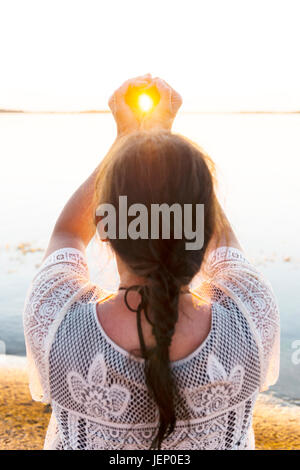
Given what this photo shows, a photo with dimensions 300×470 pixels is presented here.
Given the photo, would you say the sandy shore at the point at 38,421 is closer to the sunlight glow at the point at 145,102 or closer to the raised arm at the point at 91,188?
the raised arm at the point at 91,188

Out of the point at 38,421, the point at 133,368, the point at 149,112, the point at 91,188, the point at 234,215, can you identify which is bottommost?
the point at 234,215

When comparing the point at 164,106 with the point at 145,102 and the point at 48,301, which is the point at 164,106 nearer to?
the point at 145,102

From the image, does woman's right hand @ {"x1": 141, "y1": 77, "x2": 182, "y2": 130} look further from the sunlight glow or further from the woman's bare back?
the woman's bare back

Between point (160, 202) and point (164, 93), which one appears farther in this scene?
point (164, 93)

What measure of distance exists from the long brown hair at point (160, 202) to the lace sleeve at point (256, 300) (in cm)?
11

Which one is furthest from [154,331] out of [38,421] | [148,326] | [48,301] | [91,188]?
[38,421]

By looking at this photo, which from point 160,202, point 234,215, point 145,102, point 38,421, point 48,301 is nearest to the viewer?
point 160,202

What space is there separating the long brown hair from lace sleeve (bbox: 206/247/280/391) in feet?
0.38

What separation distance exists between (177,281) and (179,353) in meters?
0.13

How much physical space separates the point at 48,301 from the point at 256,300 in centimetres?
39

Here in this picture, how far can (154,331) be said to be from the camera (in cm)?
93

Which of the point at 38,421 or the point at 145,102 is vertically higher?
the point at 145,102

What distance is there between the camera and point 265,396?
4.17 meters
